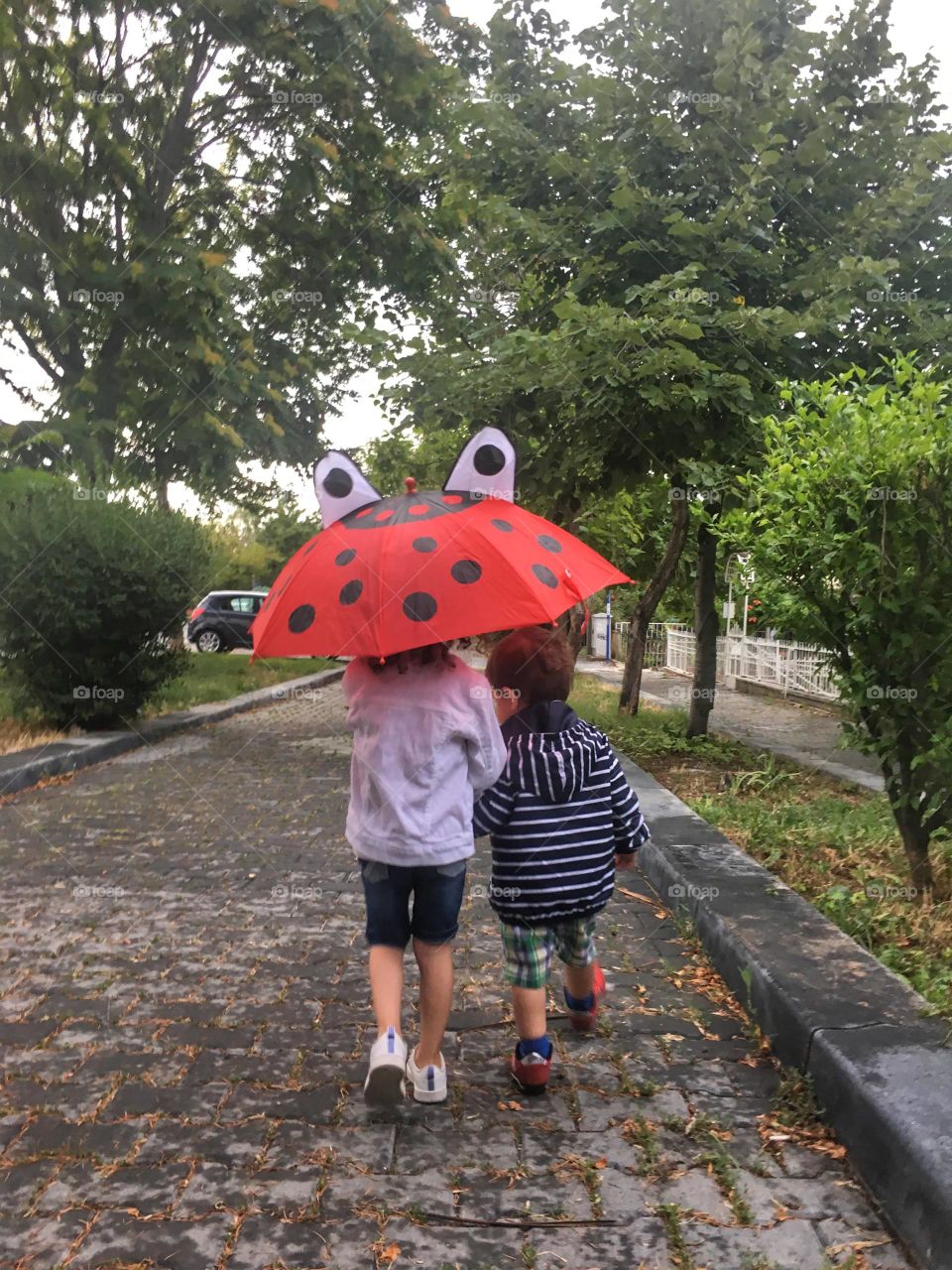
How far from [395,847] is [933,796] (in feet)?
10.1

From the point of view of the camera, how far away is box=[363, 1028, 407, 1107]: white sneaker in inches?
121

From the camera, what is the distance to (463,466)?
3.32 m

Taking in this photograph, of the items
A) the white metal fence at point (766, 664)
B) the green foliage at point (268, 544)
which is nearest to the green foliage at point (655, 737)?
the white metal fence at point (766, 664)

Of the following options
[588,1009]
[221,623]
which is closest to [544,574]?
[588,1009]

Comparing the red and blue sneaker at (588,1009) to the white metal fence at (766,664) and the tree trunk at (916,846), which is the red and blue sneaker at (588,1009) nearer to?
the tree trunk at (916,846)

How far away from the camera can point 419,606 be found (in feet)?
9.69

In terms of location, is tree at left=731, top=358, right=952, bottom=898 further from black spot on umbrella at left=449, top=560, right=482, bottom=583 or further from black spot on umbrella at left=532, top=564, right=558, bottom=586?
black spot on umbrella at left=449, top=560, right=482, bottom=583

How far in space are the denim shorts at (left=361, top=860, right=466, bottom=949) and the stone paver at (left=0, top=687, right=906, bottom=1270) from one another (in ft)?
1.79

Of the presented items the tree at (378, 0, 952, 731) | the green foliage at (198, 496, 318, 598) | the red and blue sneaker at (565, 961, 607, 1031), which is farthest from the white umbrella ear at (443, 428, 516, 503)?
the green foliage at (198, 496, 318, 598)

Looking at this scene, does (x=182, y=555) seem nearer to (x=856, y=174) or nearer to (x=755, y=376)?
(x=755, y=376)

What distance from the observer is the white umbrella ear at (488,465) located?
10.8 feet

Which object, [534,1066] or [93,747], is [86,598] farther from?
[534,1066]

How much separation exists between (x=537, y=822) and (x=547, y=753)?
22cm

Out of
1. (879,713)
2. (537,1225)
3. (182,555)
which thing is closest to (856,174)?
(879,713)
